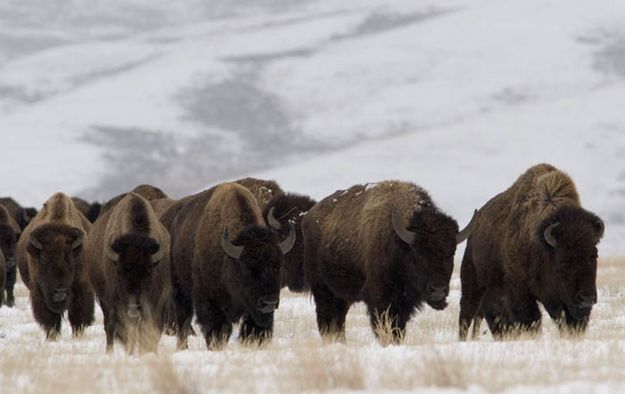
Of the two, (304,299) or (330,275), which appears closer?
(330,275)

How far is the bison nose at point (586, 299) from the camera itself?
11.4m

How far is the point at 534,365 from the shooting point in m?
7.77

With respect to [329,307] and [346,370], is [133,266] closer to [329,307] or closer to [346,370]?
[329,307]

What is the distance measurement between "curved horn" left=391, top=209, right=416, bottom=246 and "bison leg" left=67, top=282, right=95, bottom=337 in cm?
592

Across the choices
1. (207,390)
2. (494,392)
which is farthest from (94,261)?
(494,392)

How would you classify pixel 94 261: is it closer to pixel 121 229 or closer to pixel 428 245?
pixel 121 229

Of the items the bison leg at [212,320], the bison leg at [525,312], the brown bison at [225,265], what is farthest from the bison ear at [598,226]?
the bison leg at [212,320]

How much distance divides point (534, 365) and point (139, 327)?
608 cm

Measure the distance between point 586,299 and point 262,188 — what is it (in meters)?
8.07

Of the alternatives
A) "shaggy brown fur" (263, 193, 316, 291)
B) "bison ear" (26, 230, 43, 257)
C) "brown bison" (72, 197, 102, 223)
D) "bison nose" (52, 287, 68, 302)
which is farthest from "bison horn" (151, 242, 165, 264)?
"brown bison" (72, 197, 102, 223)

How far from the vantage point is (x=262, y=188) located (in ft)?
60.1

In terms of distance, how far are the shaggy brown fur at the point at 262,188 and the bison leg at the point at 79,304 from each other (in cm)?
338

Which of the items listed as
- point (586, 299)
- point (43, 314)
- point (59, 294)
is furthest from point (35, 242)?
point (586, 299)

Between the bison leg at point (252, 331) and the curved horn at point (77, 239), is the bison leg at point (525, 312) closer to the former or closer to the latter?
the bison leg at point (252, 331)
